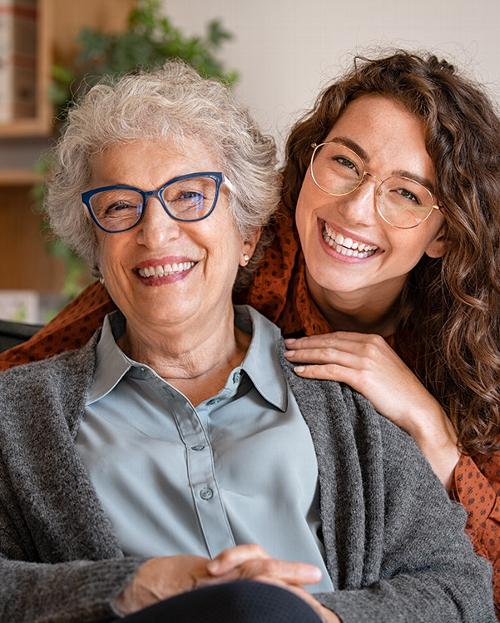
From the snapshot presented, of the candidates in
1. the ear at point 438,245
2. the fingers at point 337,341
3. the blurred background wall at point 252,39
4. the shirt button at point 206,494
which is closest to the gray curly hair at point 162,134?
the fingers at point 337,341

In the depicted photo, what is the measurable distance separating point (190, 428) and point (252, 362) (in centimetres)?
18

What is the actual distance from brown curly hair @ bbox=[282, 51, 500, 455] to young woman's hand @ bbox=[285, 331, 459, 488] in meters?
0.06


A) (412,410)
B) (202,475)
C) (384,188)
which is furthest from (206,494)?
(384,188)

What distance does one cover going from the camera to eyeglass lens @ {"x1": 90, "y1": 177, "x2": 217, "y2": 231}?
5.40 feet

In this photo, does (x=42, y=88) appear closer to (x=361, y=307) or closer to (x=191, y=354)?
(x=361, y=307)

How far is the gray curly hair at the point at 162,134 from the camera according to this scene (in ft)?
5.47

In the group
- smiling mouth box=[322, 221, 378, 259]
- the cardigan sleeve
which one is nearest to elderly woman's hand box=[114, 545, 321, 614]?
Result: the cardigan sleeve

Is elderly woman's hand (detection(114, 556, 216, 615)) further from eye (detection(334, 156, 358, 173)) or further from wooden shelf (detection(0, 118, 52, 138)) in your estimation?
wooden shelf (detection(0, 118, 52, 138))

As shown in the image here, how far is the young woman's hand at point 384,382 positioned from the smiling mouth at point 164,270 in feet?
0.90

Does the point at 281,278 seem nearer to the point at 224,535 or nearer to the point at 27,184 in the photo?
the point at 224,535

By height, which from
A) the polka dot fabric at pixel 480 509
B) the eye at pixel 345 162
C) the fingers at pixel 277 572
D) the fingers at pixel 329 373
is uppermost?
the eye at pixel 345 162

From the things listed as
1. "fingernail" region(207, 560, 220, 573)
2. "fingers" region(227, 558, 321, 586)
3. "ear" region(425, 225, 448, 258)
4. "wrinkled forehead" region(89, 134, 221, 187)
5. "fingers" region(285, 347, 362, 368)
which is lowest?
"fingers" region(227, 558, 321, 586)

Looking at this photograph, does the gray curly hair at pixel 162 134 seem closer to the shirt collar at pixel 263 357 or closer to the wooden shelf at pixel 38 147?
the shirt collar at pixel 263 357

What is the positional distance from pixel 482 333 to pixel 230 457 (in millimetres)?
583
